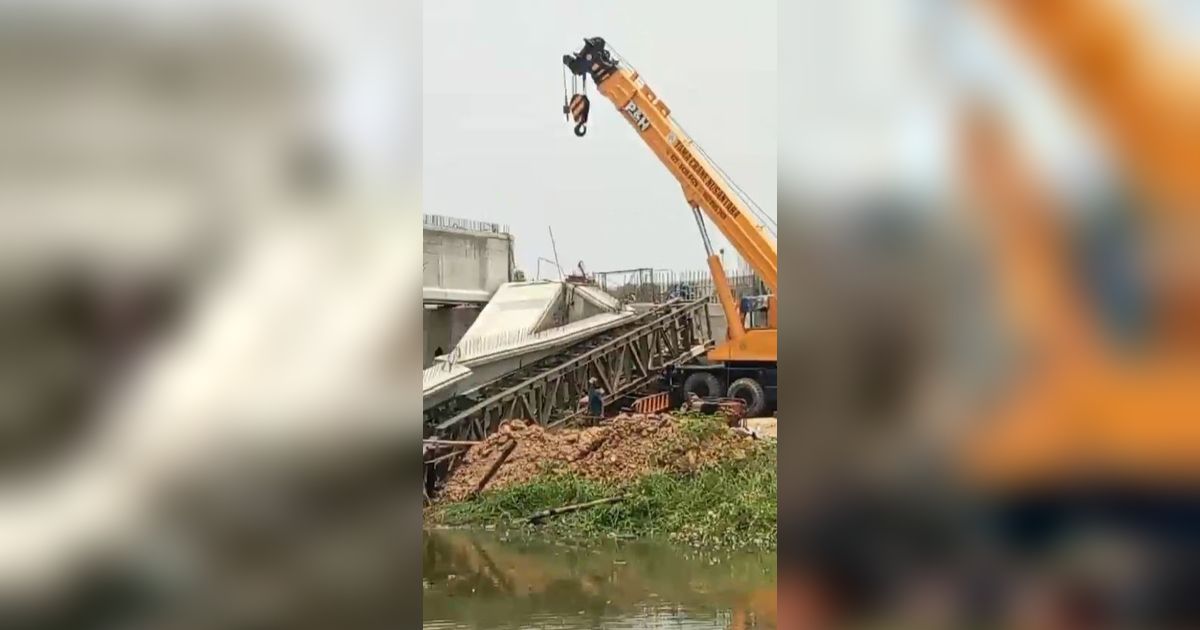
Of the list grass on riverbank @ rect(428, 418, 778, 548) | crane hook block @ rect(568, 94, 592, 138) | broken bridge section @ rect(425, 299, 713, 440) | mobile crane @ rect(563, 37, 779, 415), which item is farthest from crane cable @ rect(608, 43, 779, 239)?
grass on riverbank @ rect(428, 418, 778, 548)

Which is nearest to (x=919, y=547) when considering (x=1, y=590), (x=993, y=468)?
(x=993, y=468)

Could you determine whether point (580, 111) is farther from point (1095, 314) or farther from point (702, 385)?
point (1095, 314)

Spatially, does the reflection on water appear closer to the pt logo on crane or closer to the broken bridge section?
the broken bridge section

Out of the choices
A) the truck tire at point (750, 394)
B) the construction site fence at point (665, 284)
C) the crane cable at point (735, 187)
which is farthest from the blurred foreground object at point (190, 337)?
the truck tire at point (750, 394)

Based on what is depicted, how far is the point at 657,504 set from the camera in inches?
86.7

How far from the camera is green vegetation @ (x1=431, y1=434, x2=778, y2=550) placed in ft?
7.07

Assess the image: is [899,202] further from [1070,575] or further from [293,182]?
[293,182]

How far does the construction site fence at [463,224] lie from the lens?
6.67 ft

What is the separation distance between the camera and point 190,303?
163 cm

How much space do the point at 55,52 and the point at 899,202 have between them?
1.47 meters

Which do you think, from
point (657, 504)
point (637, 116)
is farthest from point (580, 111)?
point (657, 504)

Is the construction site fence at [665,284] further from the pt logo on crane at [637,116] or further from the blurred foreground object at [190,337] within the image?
the blurred foreground object at [190,337]

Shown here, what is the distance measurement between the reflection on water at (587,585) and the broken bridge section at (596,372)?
0.91ft

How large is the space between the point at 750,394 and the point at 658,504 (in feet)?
1.11
